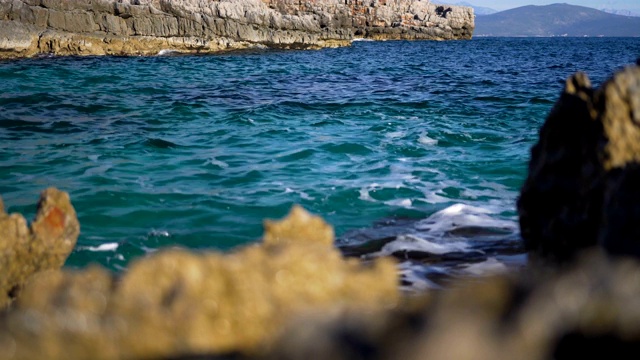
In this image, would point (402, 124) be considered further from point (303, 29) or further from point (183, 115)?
point (303, 29)

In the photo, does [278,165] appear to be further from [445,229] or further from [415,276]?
[415,276]

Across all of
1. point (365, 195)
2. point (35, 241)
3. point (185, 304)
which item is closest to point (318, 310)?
point (185, 304)

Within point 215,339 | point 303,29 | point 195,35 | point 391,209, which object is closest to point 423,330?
point 215,339

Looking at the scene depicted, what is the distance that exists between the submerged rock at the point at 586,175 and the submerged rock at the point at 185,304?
3.31 ft

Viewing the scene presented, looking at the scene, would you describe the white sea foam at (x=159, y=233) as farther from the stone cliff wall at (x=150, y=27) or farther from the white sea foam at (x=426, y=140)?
the stone cliff wall at (x=150, y=27)

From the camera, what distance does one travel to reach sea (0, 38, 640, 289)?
181 inches

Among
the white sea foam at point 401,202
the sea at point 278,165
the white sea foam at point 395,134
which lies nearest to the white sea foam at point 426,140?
the sea at point 278,165

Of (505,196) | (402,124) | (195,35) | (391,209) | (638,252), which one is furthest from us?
(195,35)

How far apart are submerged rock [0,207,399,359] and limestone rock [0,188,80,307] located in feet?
4.56

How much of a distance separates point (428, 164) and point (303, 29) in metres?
40.0

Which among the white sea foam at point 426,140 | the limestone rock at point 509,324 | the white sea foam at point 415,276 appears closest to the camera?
the limestone rock at point 509,324

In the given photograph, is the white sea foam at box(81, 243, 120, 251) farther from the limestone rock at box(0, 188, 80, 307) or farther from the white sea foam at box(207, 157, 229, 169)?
the white sea foam at box(207, 157, 229, 169)

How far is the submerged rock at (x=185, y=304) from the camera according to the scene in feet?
4.00

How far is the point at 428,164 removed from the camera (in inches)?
289
